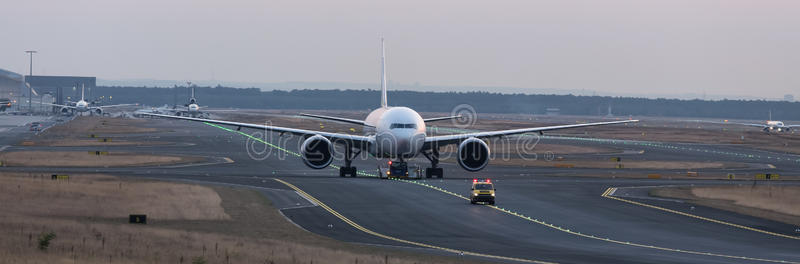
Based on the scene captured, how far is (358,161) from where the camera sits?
315 feet

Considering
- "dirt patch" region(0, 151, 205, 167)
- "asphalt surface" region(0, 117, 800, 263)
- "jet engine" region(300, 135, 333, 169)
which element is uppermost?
"jet engine" region(300, 135, 333, 169)

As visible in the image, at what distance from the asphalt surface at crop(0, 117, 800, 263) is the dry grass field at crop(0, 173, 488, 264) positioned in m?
2.40

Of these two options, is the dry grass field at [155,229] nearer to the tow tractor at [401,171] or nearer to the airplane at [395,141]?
the airplane at [395,141]

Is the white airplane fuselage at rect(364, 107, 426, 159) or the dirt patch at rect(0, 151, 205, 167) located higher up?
the white airplane fuselage at rect(364, 107, 426, 159)

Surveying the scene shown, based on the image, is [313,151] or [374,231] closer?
[374,231]

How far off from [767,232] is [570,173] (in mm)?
37114

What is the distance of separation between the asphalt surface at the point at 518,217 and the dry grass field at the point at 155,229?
7.87ft

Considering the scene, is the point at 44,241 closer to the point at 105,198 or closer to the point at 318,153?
the point at 105,198

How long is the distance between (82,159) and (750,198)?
59564mm

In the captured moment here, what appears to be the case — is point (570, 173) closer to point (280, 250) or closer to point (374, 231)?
point (374, 231)

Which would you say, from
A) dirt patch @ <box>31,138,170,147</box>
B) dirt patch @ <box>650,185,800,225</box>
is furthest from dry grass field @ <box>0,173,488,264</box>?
dirt patch @ <box>31,138,170,147</box>

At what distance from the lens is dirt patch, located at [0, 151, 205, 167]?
283 ft

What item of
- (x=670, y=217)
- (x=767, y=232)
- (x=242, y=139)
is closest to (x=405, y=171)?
(x=670, y=217)

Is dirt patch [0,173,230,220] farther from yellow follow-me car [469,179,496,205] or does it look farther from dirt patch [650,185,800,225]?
dirt patch [650,185,800,225]
